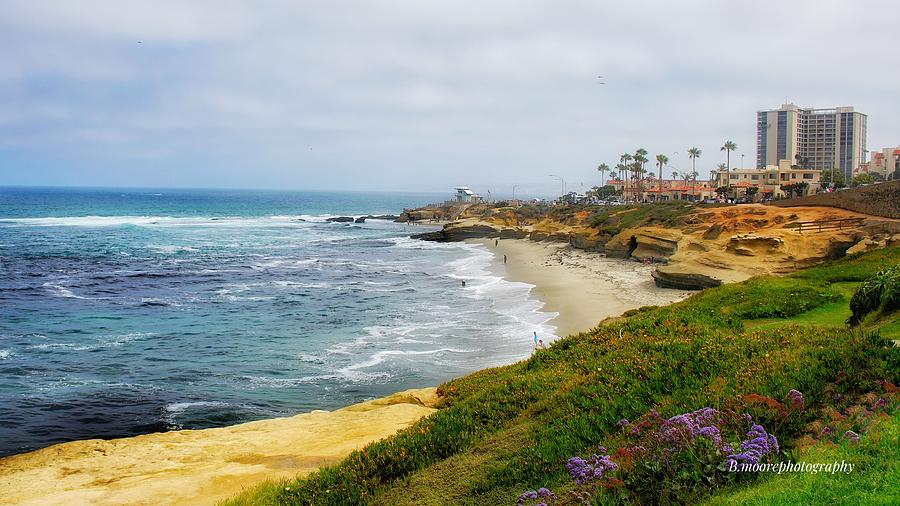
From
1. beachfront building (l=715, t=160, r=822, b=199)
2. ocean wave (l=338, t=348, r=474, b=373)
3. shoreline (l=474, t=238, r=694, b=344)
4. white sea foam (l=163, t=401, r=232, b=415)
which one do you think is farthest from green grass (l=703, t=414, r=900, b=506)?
beachfront building (l=715, t=160, r=822, b=199)

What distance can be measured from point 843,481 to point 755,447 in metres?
0.81

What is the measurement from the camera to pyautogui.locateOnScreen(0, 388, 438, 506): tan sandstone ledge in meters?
10.3

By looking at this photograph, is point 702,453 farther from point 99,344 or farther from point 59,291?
point 59,291

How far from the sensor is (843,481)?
5.23 metres

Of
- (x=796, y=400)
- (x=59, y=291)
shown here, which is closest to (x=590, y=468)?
(x=796, y=400)

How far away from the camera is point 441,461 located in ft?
27.8

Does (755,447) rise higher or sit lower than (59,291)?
higher

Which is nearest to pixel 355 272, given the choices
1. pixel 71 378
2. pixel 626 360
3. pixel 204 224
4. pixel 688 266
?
pixel 688 266

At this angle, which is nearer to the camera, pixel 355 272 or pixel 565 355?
pixel 565 355

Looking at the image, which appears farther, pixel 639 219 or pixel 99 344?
pixel 639 219

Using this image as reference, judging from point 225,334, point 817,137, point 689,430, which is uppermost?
Result: point 817,137

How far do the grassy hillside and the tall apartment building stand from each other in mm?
161553

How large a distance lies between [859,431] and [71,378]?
22.3 metres

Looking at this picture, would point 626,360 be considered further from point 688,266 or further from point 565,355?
point 688,266
